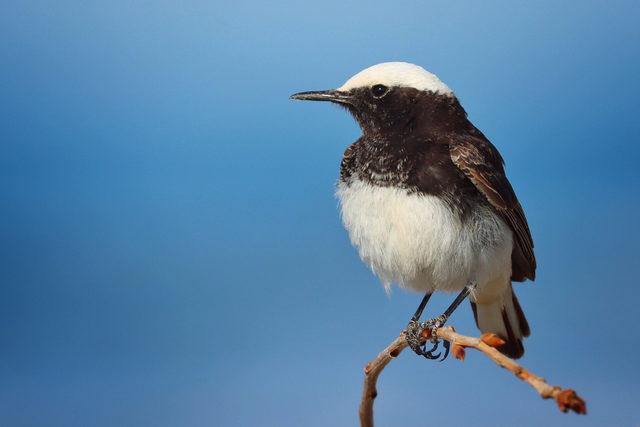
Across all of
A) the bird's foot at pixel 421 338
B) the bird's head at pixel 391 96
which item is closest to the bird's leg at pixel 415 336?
the bird's foot at pixel 421 338

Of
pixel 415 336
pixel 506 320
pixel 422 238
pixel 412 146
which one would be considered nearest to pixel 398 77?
pixel 412 146

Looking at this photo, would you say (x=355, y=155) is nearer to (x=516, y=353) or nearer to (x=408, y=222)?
(x=408, y=222)

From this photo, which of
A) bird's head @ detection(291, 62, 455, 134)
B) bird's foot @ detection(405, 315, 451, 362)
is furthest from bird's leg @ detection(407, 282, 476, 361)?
bird's head @ detection(291, 62, 455, 134)

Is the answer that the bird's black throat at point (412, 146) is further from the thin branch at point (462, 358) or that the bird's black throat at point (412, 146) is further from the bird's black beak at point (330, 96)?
the thin branch at point (462, 358)

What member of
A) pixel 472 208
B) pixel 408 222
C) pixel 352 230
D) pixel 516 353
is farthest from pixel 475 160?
pixel 516 353

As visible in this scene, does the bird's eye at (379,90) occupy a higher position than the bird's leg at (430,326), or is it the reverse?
the bird's eye at (379,90)

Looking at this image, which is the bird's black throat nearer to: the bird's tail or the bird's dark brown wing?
the bird's dark brown wing

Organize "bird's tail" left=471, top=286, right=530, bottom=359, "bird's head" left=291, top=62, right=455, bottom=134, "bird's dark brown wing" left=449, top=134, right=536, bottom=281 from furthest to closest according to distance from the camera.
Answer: "bird's tail" left=471, top=286, right=530, bottom=359 < "bird's head" left=291, top=62, right=455, bottom=134 < "bird's dark brown wing" left=449, top=134, right=536, bottom=281
